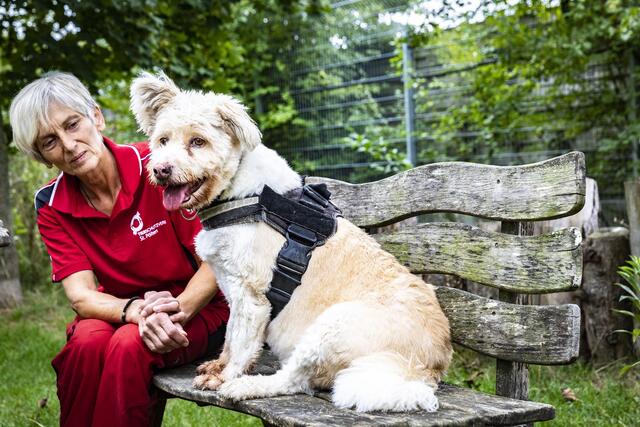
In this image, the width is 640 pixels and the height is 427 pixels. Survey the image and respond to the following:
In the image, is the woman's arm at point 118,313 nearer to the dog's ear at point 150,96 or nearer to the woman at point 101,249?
the woman at point 101,249

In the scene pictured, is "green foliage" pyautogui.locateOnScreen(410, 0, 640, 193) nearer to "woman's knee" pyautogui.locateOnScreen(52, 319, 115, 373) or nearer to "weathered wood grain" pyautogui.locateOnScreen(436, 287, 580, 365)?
"weathered wood grain" pyautogui.locateOnScreen(436, 287, 580, 365)

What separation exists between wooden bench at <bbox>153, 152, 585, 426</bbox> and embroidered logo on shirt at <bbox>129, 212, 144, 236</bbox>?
643 mm

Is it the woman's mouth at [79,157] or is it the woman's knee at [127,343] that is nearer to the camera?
the woman's knee at [127,343]

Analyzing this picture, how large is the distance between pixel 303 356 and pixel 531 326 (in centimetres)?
84

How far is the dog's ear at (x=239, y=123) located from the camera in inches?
106

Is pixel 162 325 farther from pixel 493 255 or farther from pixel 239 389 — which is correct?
pixel 493 255

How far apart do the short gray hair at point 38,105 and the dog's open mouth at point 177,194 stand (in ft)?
2.63

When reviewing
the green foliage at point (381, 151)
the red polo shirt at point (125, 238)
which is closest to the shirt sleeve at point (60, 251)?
the red polo shirt at point (125, 238)

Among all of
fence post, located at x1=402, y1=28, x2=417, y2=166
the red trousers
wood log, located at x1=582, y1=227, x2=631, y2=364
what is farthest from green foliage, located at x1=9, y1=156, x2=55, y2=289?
wood log, located at x1=582, y1=227, x2=631, y2=364

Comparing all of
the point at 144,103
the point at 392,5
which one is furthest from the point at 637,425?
the point at 392,5

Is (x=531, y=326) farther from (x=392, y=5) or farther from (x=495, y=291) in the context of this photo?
(x=392, y=5)

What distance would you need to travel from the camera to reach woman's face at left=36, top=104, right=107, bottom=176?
3.14 m

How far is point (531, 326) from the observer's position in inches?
106

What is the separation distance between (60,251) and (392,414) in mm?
1717
